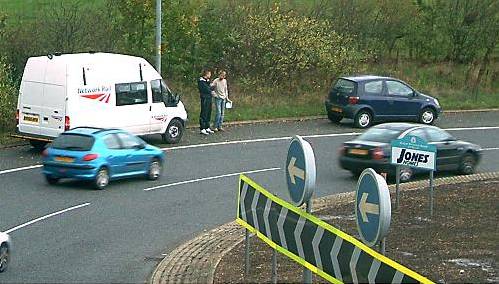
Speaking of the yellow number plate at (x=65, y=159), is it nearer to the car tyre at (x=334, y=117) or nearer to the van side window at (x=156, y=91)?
the van side window at (x=156, y=91)

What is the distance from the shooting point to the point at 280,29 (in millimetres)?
37750

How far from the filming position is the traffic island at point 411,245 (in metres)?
14.5

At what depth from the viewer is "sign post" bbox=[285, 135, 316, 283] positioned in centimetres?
1117

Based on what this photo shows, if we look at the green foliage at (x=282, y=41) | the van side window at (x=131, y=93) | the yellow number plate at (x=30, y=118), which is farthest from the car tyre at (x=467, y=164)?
the yellow number plate at (x=30, y=118)

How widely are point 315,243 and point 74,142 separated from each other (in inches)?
494

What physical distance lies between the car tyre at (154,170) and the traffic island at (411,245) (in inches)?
170

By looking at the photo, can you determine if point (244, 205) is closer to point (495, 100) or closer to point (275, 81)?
point (275, 81)

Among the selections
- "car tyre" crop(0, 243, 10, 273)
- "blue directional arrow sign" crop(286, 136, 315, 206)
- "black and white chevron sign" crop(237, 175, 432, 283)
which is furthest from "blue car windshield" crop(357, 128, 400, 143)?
"blue directional arrow sign" crop(286, 136, 315, 206)

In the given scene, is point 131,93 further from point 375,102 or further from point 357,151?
point 375,102

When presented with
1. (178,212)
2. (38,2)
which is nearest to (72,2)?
(38,2)

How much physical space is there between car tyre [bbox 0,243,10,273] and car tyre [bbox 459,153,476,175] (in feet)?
44.9

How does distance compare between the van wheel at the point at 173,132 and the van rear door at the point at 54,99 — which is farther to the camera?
the van wheel at the point at 173,132

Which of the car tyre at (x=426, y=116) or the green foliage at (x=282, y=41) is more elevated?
the green foliage at (x=282, y=41)

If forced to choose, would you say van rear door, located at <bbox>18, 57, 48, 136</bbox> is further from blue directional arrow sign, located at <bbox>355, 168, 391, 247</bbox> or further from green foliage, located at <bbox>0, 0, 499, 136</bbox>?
blue directional arrow sign, located at <bbox>355, 168, 391, 247</bbox>
